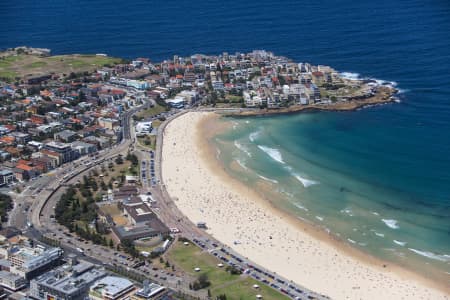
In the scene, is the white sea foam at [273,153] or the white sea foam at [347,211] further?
the white sea foam at [273,153]

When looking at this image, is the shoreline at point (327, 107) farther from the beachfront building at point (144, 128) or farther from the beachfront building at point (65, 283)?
the beachfront building at point (65, 283)

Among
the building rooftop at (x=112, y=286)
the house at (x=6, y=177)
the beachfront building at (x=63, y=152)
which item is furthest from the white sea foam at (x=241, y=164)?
the building rooftop at (x=112, y=286)

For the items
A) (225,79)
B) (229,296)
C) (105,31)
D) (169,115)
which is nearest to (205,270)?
(229,296)

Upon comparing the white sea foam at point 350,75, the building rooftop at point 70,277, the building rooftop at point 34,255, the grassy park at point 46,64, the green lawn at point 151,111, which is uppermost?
the grassy park at point 46,64

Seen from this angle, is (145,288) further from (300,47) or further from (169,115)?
(300,47)

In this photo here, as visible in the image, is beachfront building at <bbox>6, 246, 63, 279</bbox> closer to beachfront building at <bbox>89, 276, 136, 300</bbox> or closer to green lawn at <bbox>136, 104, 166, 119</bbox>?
beachfront building at <bbox>89, 276, 136, 300</bbox>

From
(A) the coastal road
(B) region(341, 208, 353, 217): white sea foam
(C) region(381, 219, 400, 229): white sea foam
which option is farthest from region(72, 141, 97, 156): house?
(C) region(381, 219, 400, 229): white sea foam
